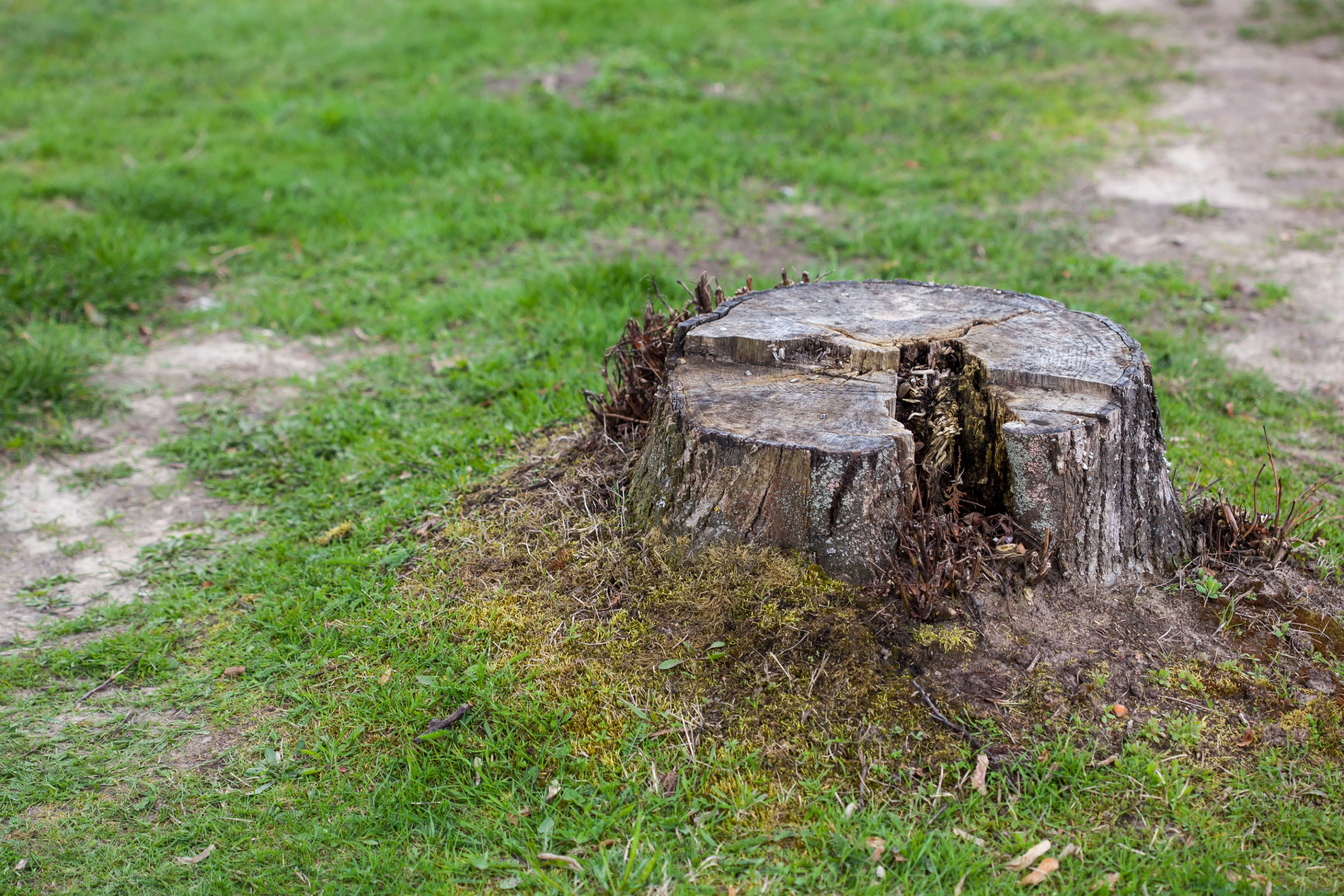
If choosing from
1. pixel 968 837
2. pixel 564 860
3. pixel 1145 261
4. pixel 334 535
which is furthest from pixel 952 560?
pixel 1145 261

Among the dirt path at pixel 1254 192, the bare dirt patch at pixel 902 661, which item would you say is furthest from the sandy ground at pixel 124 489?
the dirt path at pixel 1254 192

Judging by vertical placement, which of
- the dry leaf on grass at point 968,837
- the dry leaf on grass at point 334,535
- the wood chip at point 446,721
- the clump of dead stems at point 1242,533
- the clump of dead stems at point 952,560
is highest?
the clump of dead stems at point 952,560

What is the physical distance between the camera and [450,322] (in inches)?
211

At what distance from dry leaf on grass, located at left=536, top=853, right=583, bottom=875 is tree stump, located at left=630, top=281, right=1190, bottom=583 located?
93 cm

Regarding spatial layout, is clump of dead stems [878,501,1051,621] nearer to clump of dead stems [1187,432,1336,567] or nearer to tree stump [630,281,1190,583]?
tree stump [630,281,1190,583]

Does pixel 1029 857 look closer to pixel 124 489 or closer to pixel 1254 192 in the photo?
pixel 124 489

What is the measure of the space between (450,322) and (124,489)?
1828 mm

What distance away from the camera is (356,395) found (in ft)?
15.7

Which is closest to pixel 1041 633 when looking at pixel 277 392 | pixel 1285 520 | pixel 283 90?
pixel 1285 520

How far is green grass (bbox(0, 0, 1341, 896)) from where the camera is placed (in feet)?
8.05

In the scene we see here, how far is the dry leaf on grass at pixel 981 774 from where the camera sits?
2.47 meters

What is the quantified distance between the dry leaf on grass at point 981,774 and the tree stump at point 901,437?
1.80 feet

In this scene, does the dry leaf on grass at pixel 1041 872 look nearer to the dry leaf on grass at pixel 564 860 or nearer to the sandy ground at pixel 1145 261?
the dry leaf on grass at pixel 564 860

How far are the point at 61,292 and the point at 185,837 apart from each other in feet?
13.6
